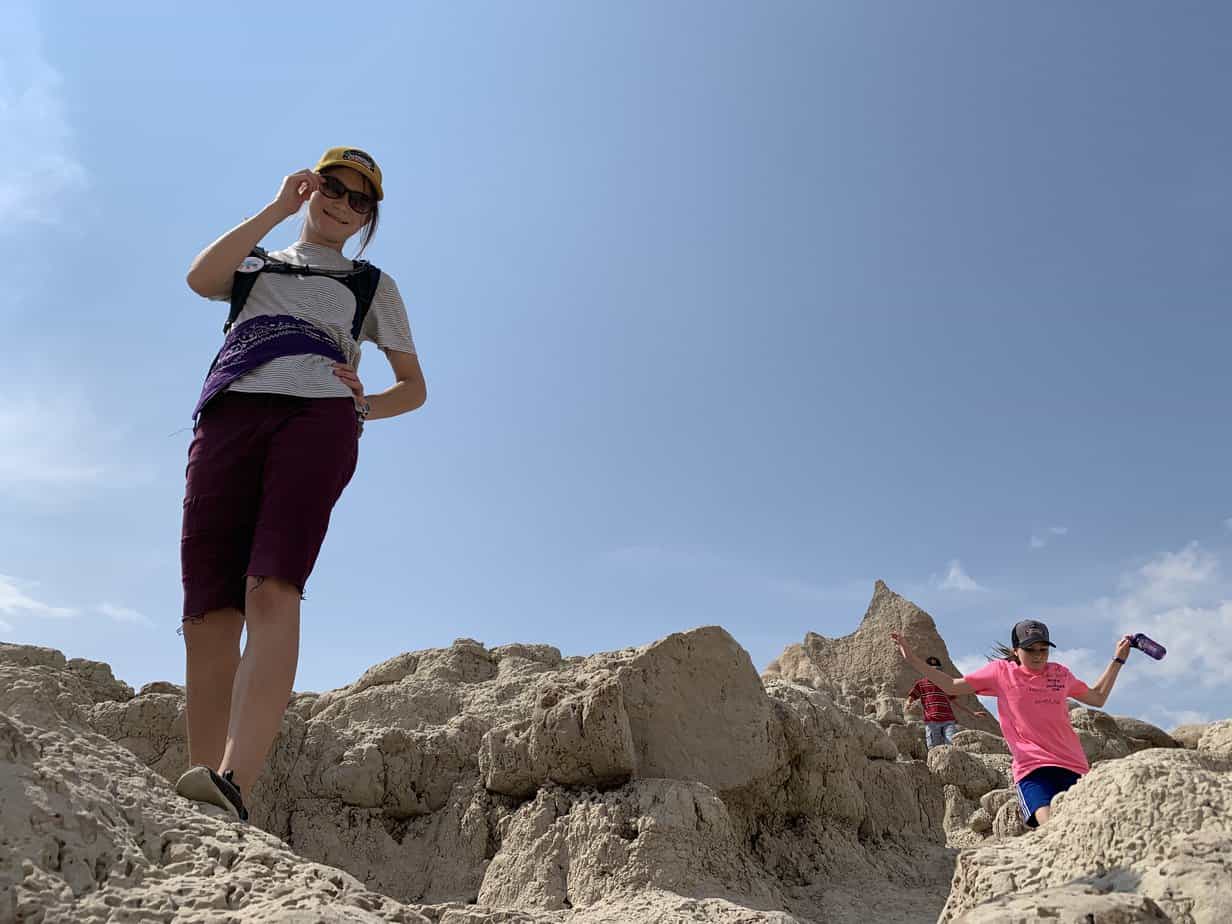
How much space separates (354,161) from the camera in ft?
8.65

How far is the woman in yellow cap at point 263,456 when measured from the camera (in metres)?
2.10

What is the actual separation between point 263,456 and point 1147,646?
11.7 feet

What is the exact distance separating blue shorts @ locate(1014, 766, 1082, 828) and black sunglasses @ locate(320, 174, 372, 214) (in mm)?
3008

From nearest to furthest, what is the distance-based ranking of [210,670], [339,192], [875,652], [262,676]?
1. [262,676]
2. [210,670]
3. [339,192]
4. [875,652]

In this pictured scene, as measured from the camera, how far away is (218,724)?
2.29 meters

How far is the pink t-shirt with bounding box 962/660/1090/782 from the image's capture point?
3.56m

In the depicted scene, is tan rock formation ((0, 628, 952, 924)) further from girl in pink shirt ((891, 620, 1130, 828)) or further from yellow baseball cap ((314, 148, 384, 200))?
yellow baseball cap ((314, 148, 384, 200))

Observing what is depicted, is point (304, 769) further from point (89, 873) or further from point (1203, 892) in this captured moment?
point (1203, 892)

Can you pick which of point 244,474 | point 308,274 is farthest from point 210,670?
point 308,274

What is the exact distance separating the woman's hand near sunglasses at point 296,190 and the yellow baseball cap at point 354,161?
0.30 feet

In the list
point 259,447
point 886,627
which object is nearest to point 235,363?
point 259,447

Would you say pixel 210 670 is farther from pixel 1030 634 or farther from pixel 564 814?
pixel 1030 634

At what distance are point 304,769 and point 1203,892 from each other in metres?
3.80

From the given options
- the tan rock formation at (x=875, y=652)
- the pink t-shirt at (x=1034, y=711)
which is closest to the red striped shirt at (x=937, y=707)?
the tan rock formation at (x=875, y=652)
